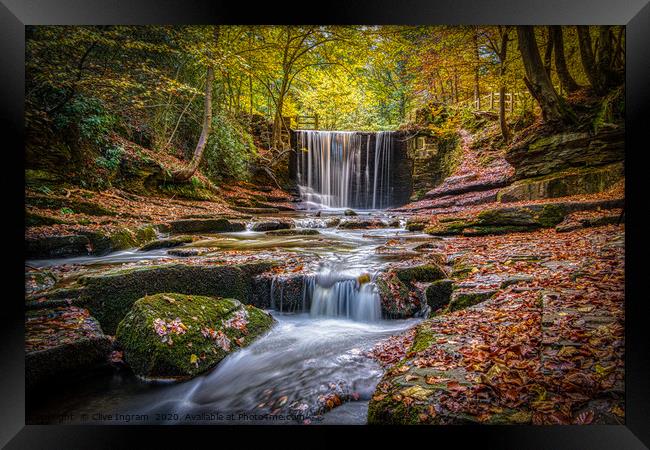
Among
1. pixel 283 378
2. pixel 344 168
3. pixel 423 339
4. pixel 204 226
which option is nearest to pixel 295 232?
pixel 204 226

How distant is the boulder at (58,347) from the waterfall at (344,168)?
431cm

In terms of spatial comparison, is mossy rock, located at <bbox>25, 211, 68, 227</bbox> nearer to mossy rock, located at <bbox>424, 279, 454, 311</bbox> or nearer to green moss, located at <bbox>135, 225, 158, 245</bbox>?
green moss, located at <bbox>135, 225, 158, 245</bbox>

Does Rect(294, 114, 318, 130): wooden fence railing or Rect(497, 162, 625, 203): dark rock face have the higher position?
Rect(294, 114, 318, 130): wooden fence railing

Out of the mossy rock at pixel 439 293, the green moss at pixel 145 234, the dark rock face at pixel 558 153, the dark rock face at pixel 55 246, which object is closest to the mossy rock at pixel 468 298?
the mossy rock at pixel 439 293

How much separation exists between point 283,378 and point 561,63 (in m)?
3.95

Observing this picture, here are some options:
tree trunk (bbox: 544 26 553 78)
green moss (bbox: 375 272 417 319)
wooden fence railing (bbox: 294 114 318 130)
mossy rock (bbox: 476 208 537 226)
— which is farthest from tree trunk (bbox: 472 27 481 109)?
green moss (bbox: 375 272 417 319)

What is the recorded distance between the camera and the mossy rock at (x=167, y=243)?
3742 millimetres

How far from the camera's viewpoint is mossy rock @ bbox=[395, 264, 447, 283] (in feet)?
Answer: 10.3

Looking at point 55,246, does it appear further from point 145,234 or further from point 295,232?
point 295,232

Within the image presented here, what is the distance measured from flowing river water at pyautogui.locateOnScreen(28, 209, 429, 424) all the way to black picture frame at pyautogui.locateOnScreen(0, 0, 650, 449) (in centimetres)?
10

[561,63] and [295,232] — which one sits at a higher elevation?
[561,63]

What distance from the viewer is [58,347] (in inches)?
84.5

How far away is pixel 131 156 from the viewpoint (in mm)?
4051
